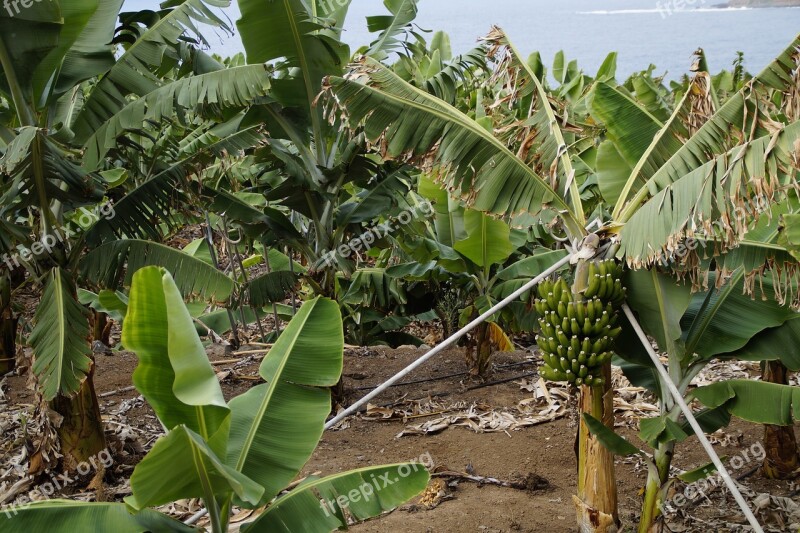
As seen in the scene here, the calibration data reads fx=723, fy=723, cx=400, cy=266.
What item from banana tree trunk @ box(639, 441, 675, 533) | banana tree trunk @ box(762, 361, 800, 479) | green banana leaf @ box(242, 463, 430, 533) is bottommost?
banana tree trunk @ box(762, 361, 800, 479)

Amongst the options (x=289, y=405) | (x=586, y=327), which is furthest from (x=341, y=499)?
(x=586, y=327)

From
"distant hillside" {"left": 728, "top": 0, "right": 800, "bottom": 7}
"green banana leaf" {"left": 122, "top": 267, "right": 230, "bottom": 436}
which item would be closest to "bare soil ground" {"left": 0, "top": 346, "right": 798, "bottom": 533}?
"green banana leaf" {"left": 122, "top": 267, "right": 230, "bottom": 436}

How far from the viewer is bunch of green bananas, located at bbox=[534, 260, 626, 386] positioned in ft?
11.4

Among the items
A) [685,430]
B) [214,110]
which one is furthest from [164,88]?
[685,430]

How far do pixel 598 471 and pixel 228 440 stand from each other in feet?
6.51

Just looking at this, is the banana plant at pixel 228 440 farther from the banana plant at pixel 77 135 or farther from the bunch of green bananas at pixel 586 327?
the banana plant at pixel 77 135

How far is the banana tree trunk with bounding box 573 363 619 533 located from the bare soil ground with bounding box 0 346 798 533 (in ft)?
1.63

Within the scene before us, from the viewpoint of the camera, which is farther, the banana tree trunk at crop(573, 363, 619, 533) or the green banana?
the banana tree trunk at crop(573, 363, 619, 533)

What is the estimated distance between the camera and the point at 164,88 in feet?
15.0

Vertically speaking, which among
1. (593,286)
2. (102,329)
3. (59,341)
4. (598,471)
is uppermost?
(593,286)

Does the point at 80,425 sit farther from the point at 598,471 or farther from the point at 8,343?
the point at 598,471

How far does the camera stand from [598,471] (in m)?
3.74

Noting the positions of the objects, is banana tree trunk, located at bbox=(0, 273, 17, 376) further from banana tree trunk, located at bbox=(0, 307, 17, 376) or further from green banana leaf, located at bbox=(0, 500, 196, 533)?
green banana leaf, located at bbox=(0, 500, 196, 533)

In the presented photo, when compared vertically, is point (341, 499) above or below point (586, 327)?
below
